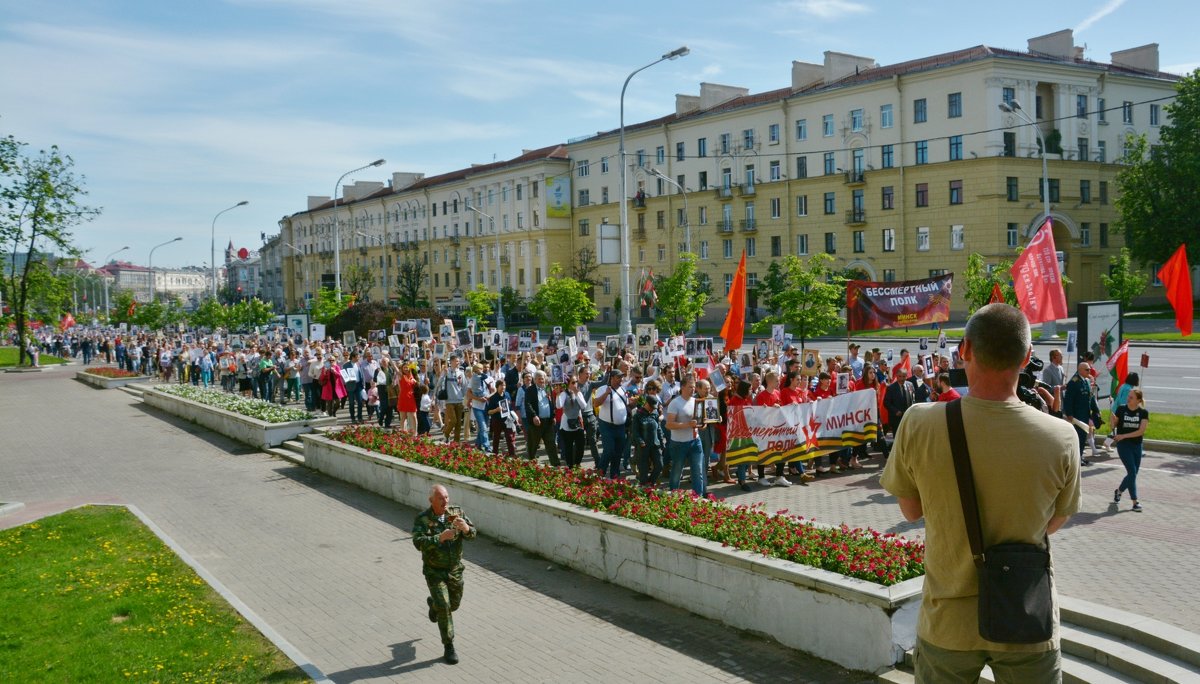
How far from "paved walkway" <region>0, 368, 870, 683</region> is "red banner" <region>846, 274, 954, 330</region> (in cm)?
1211

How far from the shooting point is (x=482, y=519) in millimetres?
12570

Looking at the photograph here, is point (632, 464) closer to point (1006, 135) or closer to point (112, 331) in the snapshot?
point (1006, 135)

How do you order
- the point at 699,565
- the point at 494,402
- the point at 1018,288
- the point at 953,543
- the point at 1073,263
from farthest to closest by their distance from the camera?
1. the point at 1073,263
2. the point at 494,402
3. the point at 1018,288
4. the point at 699,565
5. the point at 953,543

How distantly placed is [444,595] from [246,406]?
57.9 feet

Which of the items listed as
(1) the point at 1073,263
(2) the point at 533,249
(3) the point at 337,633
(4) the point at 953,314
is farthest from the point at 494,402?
(2) the point at 533,249

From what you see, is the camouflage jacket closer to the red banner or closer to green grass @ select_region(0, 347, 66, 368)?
the red banner

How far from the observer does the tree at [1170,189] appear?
50.5 metres

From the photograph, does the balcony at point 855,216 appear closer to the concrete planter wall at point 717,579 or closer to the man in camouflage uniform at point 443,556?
the concrete planter wall at point 717,579

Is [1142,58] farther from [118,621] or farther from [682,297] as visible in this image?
[118,621]

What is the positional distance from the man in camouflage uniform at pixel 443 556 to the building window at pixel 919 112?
53959 millimetres

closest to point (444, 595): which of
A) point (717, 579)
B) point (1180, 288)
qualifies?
point (717, 579)

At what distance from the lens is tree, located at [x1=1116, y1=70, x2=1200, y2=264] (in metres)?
50.5

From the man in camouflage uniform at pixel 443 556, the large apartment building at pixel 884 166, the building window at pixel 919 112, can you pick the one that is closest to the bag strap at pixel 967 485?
the man in camouflage uniform at pixel 443 556

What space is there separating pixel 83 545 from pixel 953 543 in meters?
12.0
